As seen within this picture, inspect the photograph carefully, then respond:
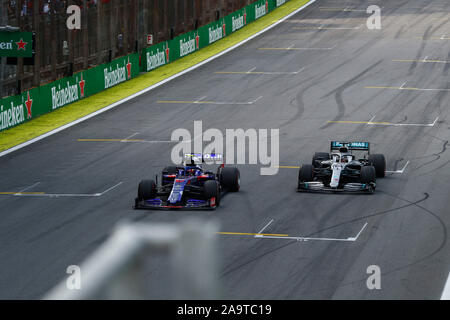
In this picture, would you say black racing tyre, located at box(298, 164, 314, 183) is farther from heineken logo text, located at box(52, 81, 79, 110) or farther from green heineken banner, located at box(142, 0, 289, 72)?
green heineken banner, located at box(142, 0, 289, 72)

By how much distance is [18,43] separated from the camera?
124 feet

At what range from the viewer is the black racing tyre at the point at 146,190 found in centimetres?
2564

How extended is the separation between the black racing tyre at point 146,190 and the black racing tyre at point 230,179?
2.71 metres

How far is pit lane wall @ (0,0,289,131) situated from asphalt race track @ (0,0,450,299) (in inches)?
107

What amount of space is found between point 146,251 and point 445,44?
51.2 meters

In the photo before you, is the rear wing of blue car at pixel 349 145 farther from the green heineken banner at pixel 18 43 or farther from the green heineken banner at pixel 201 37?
the green heineken banner at pixel 201 37

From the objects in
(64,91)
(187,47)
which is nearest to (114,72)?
(64,91)

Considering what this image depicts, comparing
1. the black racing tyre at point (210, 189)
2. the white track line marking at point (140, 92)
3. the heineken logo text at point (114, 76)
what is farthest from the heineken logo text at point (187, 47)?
the black racing tyre at point (210, 189)

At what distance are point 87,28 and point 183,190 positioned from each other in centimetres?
2628

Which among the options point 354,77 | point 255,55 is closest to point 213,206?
point 354,77

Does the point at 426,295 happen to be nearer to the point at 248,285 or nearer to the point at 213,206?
the point at 248,285

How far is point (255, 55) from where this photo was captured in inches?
2231

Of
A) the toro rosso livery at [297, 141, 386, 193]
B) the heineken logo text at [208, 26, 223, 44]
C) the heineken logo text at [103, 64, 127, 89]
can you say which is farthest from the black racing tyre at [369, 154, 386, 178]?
the heineken logo text at [208, 26, 223, 44]

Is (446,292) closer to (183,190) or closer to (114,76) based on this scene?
(183,190)
